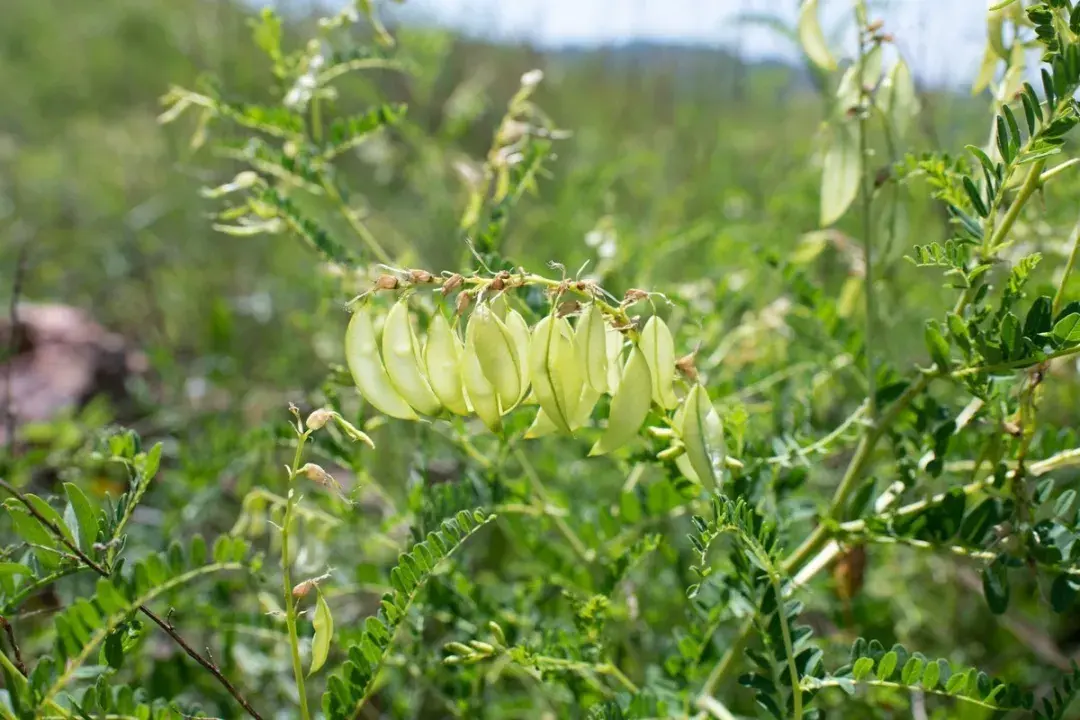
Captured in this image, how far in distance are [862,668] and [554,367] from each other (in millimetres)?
271

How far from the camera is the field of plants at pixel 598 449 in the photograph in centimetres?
54

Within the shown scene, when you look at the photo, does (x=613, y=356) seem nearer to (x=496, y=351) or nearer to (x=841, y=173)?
(x=496, y=351)

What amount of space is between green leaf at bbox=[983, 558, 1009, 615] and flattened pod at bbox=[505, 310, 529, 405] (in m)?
0.35

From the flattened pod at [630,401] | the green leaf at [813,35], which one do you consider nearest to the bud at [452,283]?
the flattened pod at [630,401]

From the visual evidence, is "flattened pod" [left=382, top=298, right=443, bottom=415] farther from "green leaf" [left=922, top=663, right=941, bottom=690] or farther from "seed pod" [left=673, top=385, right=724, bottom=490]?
"green leaf" [left=922, top=663, right=941, bottom=690]

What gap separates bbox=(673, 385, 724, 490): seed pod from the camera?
0.54 meters

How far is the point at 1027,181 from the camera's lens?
56 centimetres

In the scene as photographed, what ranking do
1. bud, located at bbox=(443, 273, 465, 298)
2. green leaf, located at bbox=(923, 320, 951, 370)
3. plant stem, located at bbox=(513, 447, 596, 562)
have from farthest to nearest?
plant stem, located at bbox=(513, 447, 596, 562) < green leaf, located at bbox=(923, 320, 951, 370) < bud, located at bbox=(443, 273, 465, 298)

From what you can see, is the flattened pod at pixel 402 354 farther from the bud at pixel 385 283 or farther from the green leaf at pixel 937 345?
the green leaf at pixel 937 345

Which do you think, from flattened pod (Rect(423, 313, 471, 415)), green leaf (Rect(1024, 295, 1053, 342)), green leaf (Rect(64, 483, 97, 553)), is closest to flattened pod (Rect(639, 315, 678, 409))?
flattened pod (Rect(423, 313, 471, 415))

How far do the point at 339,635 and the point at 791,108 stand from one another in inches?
99.3

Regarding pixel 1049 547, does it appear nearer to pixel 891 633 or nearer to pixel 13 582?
pixel 891 633

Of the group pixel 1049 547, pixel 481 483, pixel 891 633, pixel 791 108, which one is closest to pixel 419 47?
pixel 481 483

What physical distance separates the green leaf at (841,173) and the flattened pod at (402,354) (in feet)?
1.12
